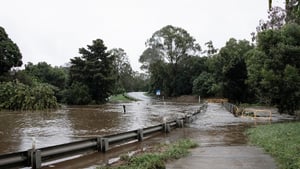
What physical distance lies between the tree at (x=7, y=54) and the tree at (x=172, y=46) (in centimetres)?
4305

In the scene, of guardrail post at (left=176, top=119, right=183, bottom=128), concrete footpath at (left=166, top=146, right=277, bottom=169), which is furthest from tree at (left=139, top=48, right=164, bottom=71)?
concrete footpath at (left=166, top=146, right=277, bottom=169)

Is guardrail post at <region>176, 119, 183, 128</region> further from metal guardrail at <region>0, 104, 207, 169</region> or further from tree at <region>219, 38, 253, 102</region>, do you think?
tree at <region>219, 38, 253, 102</region>

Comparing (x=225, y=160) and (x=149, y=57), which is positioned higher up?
(x=149, y=57)

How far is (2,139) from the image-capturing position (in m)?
17.4

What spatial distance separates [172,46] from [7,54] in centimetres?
4738

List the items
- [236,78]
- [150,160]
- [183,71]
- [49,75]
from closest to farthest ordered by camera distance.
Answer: [150,160]
[236,78]
[49,75]
[183,71]

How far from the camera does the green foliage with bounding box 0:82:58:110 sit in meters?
46.6

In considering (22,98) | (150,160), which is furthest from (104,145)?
(22,98)

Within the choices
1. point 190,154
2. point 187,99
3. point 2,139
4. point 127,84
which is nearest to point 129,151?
point 190,154

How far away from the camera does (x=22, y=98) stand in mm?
47062

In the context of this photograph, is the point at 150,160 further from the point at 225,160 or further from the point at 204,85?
the point at 204,85

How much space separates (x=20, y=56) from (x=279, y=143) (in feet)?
176

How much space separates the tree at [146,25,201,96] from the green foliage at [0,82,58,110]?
49.6 meters

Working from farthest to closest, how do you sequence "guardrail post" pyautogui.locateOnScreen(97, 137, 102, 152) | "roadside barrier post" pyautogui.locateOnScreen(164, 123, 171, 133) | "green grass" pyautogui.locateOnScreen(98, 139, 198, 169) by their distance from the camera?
"roadside barrier post" pyautogui.locateOnScreen(164, 123, 171, 133) → "guardrail post" pyautogui.locateOnScreen(97, 137, 102, 152) → "green grass" pyautogui.locateOnScreen(98, 139, 198, 169)
